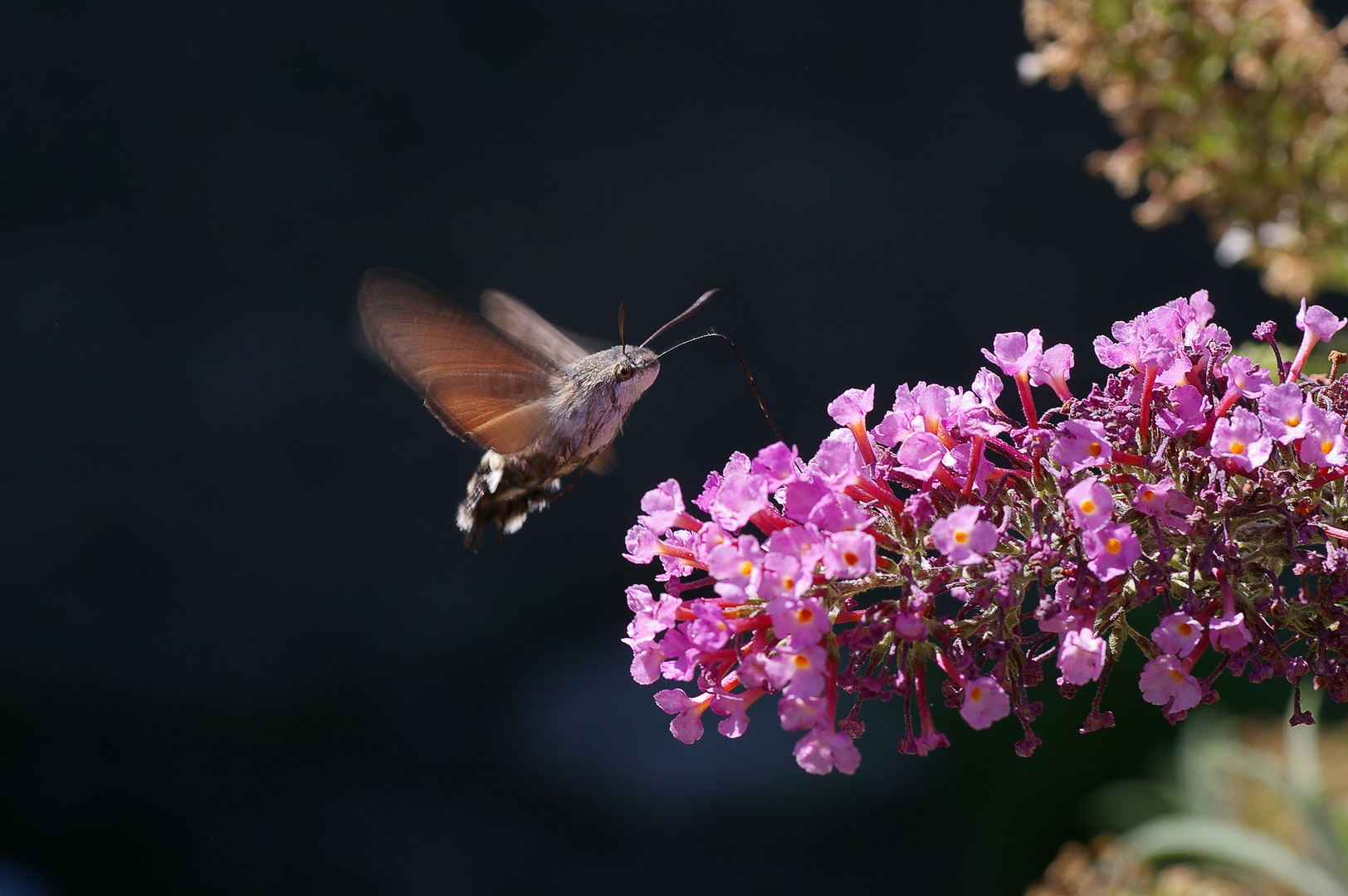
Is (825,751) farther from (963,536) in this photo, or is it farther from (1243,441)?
(1243,441)

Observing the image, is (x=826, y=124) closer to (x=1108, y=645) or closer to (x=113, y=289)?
(x=113, y=289)

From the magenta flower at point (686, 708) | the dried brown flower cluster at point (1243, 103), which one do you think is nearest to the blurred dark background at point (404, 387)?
the dried brown flower cluster at point (1243, 103)

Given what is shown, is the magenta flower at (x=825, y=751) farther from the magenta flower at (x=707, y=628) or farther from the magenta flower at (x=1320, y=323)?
the magenta flower at (x=1320, y=323)

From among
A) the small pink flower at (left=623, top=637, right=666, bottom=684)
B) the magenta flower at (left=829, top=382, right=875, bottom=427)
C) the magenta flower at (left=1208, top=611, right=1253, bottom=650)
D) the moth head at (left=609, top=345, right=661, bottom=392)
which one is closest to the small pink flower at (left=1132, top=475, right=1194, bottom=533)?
the magenta flower at (left=1208, top=611, right=1253, bottom=650)

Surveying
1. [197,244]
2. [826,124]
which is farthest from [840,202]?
[197,244]

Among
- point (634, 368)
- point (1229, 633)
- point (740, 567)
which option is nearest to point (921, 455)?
point (740, 567)

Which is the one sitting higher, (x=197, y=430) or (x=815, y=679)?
(x=197, y=430)
